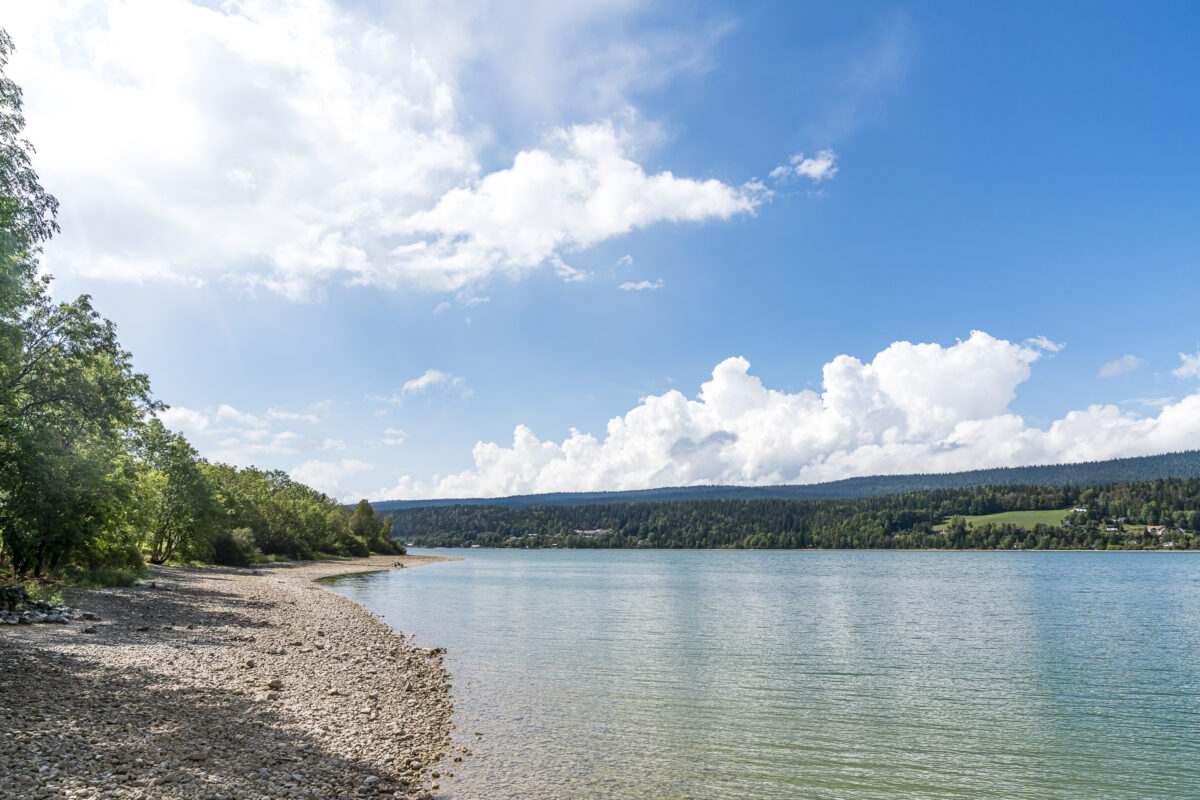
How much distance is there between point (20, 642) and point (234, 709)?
29.8 feet

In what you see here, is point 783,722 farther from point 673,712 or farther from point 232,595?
point 232,595

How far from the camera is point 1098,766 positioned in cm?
1881

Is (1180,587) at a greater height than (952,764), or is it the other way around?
(952,764)

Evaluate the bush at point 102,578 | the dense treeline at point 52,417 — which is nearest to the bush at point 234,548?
the dense treeline at point 52,417

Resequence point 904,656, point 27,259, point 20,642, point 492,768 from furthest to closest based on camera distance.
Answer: point 904,656, point 27,259, point 20,642, point 492,768

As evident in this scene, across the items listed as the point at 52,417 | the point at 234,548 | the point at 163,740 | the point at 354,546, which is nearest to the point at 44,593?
the point at 52,417

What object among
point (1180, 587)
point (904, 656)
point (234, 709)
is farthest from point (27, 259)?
point (1180, 587)

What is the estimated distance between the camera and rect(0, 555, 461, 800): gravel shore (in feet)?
40.5

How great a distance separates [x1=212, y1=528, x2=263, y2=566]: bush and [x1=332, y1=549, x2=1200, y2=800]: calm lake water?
42226 mm

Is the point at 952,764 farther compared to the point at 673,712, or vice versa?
the point at 673,712

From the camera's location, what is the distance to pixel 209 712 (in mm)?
17188

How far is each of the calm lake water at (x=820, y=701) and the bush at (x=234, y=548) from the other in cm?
4223

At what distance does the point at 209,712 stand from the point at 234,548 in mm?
79417

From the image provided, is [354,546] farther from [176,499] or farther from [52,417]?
[52,417]
